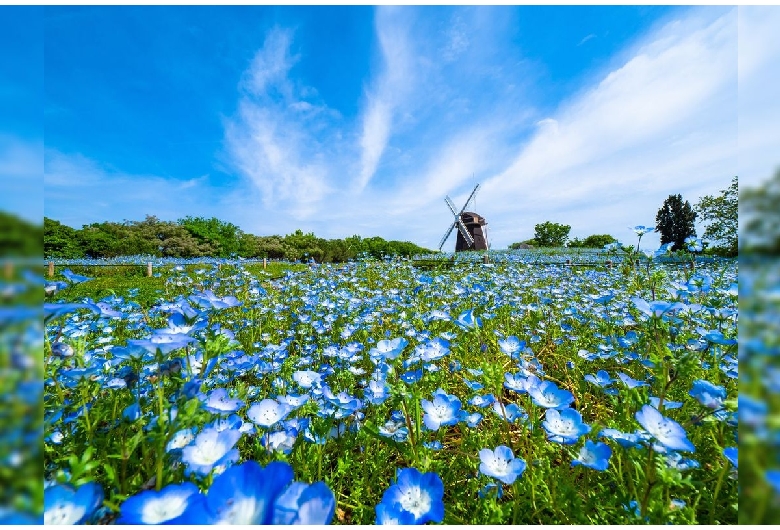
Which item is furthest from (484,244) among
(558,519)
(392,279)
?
(558,519)

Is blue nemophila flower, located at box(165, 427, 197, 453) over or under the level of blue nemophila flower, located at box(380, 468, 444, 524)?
over

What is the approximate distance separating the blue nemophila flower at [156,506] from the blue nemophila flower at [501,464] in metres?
0.98

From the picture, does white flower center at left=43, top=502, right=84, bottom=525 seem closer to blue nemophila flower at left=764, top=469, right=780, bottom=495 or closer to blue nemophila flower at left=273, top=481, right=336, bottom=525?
blue nemophila flower at left=273, top=481, right=336, bottom=525

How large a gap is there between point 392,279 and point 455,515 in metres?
5.95

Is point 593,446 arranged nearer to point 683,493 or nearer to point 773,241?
point 683,493

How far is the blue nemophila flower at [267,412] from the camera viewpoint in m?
1.47

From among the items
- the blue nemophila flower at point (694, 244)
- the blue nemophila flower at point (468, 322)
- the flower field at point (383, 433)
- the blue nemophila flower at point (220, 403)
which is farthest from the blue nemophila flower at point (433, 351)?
the blue nemophila flower at point (694, 244)

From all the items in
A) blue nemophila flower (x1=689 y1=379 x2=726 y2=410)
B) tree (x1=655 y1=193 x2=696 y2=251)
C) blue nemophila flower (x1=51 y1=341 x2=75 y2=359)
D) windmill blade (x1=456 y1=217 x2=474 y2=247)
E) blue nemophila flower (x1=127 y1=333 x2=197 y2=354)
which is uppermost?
windmill blade (x1=456 y1=217 x2=474 y2=247)

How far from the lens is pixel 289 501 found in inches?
20.0

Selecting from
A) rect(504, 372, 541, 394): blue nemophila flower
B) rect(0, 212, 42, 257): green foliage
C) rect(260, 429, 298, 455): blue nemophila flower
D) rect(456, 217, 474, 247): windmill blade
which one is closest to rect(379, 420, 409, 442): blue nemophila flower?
rect(260, 429, 298, 455): blue nemophila flower

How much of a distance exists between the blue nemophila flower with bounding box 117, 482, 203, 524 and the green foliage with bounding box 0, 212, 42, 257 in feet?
1.55

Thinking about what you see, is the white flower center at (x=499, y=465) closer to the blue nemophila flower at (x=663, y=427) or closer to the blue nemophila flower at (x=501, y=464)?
the blue nemophila flower at (x=501, y=464)

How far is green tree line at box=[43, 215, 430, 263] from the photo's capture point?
28266 millimetres

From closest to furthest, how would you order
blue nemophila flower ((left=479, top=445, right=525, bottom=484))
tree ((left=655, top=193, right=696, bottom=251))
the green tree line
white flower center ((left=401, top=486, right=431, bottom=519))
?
white flower center ((left=401, top=486, right=431, bottom=519)) → blue nemophila flower ((left=479, top=445, right=525, bottom=484)) → tree ((left=655, top=193, right=696, bottom=251)) → the green tree line
